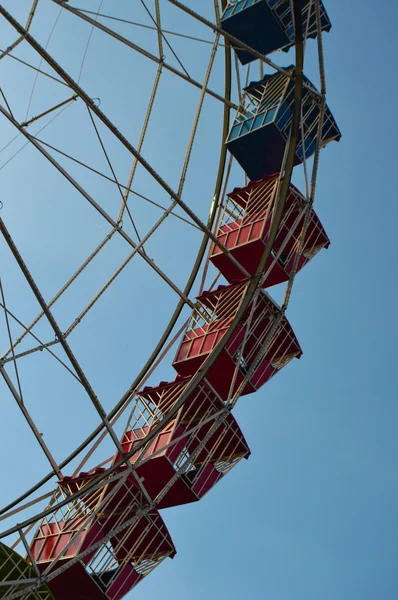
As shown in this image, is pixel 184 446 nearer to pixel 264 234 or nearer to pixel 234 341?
pixel 234 341

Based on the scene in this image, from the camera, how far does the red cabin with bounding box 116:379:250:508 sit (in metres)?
21.0

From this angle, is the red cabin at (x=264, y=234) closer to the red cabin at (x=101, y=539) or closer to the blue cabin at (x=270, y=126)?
the blue cabin at (x=270, y=126)

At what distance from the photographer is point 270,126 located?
75.6 ft

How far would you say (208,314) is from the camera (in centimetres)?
2336

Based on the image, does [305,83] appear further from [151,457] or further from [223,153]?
[151,457]

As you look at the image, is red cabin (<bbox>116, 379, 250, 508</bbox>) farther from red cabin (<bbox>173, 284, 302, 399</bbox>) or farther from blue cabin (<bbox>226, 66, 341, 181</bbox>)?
blue cabin (<bbox>226, 66, 341, 181</bbox>)

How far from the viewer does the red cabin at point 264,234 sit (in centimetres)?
2234

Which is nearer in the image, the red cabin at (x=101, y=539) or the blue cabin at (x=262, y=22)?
the red cabin at (x=101, y=539)

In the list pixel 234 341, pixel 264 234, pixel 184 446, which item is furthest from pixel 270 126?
pixel 184 446

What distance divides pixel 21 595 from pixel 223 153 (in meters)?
12.9

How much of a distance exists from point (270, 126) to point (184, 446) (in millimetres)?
8425

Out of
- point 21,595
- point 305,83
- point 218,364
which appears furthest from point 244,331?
point 21,595

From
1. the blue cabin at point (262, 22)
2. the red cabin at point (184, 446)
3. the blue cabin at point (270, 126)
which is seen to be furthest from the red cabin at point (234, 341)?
the blue cabin at point (262, 22)

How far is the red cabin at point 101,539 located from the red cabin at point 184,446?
27.3 inches
